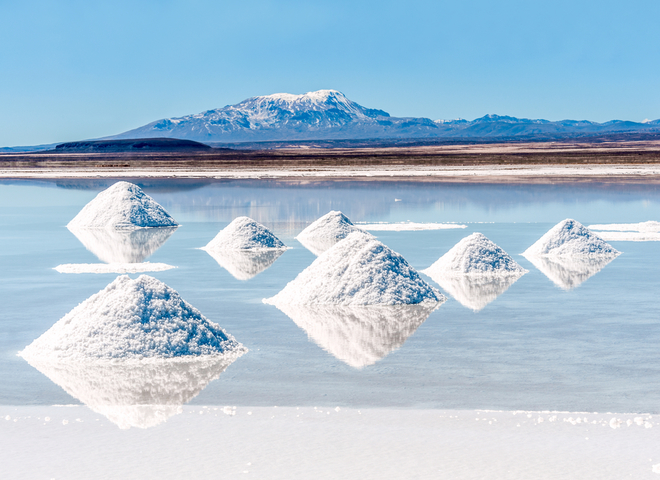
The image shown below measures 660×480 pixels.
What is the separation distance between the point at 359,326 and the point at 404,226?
10244mm

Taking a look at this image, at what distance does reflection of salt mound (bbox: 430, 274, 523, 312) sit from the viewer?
9258 millimetres

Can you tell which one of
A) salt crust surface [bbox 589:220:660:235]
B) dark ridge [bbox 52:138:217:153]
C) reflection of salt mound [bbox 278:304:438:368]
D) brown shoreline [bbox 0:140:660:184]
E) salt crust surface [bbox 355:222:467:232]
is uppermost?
reflection of salt mound [bbox 278:304:438:368]

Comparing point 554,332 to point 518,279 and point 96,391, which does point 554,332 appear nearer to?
point 518,279

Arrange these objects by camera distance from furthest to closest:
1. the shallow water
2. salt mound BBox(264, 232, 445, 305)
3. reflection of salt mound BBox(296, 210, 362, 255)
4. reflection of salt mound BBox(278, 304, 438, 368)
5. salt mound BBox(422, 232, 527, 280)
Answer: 1. reflection of salt mound BBox(296, 210, 362, 255)
2. salt mound BBox(422, 232, 527, 280)
3. salt mound BBox(264, 232, 445, 305)
4. reflection of salt mound BBox(278, 304, 438, 368)
5. the shallow water

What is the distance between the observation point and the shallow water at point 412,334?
18.8 feet

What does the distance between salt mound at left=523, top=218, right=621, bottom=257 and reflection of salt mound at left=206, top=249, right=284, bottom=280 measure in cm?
405

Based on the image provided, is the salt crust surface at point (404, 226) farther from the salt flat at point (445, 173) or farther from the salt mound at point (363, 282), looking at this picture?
the salt flat at point (445, 173)

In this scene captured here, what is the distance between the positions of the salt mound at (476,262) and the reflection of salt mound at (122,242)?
187 inches

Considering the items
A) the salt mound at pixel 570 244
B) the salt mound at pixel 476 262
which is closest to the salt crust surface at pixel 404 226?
the salt mound at pixel 570 244

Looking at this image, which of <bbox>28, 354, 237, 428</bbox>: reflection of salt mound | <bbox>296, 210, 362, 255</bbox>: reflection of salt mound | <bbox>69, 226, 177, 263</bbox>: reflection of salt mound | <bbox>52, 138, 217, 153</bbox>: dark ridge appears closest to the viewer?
<bbox>28, 354, 237, 428</bbox>: reflection of salt mound

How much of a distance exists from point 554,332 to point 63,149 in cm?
18285

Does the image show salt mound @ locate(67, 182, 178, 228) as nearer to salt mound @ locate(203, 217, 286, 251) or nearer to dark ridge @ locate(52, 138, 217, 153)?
salt mound @ locate(203, 217, 286, 251)

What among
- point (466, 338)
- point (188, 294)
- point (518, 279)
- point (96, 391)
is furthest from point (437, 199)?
point (96, 391)

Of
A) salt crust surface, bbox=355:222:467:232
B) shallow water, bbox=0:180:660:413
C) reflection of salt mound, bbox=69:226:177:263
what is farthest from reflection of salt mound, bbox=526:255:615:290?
reflection of salt mound, bbox=69:226:177:263
